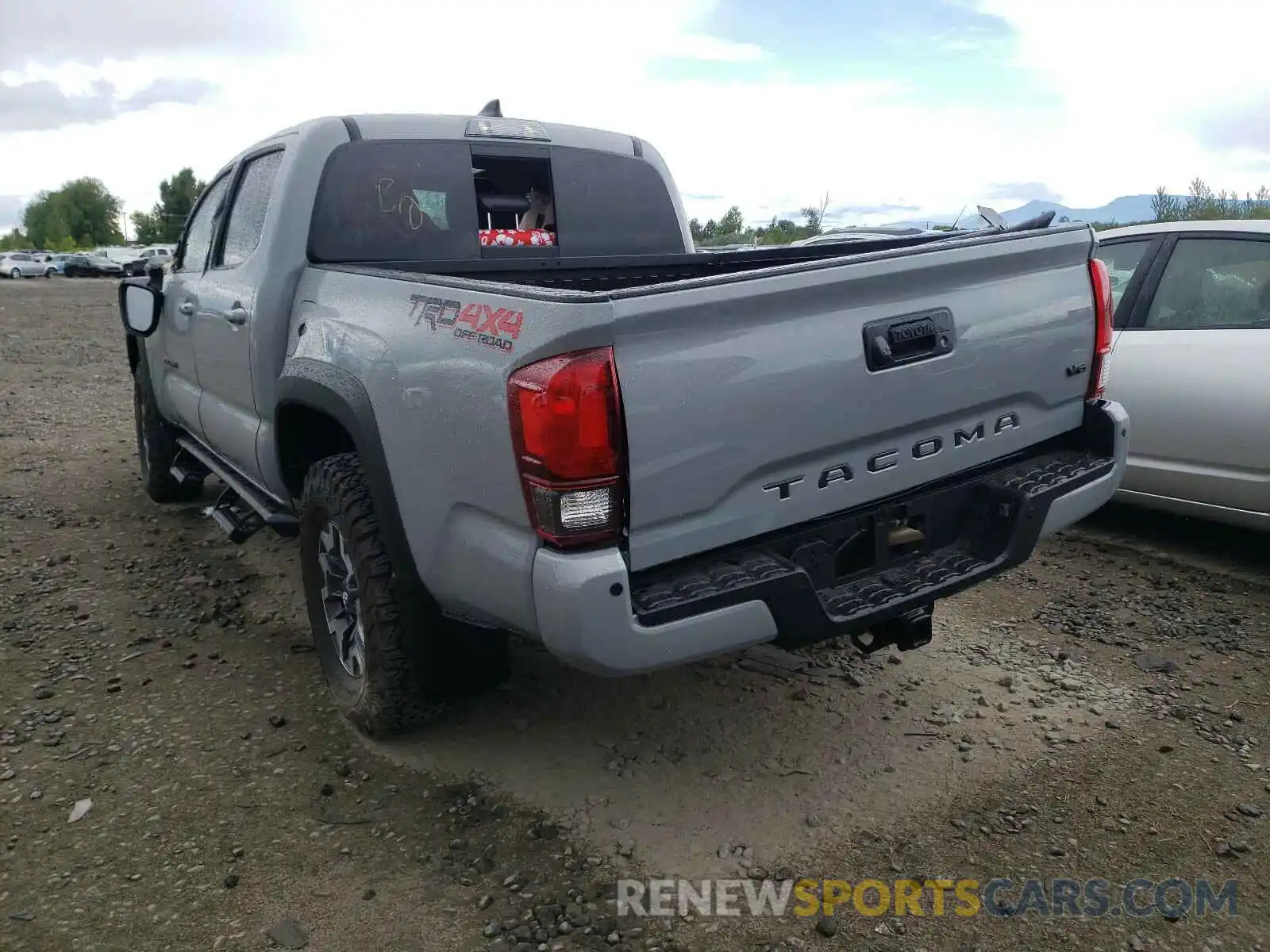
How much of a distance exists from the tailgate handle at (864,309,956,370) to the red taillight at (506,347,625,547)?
0.78m

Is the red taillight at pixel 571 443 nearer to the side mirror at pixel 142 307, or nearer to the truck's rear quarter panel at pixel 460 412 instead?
the truck's rear quarter panel at pixel 460 412

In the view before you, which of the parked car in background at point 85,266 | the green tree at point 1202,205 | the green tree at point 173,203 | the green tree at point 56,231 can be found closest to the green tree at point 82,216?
the green tree at point 56,231

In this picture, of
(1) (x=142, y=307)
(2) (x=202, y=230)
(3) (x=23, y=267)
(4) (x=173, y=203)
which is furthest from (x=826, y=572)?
(4) (x=173, y=203)

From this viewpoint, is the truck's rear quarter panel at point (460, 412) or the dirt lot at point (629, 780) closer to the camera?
the truck's rear quarter panel at point (460, 412)

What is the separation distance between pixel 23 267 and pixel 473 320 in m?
53.3

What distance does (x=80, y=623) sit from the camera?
4.25m

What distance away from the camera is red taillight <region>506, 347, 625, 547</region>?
219 centimetres

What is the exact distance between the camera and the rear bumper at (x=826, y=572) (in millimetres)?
2246

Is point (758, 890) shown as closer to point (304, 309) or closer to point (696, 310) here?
point (696, 310)

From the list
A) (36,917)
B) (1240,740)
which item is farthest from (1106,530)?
(36,917)

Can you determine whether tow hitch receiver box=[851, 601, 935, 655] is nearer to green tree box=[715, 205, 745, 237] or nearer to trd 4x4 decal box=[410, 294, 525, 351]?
trd 4x4 decal box=[410, 294, 525, 351]

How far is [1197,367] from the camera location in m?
4.52

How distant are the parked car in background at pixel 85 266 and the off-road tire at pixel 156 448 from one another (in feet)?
169

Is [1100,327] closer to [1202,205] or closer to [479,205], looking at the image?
[479,205]
